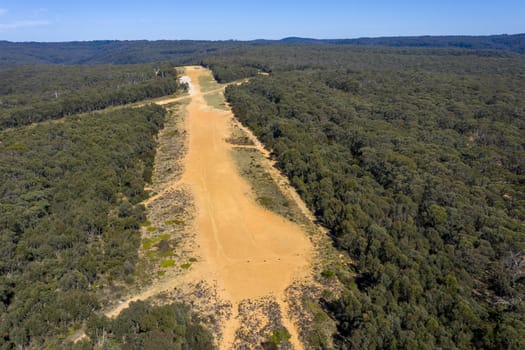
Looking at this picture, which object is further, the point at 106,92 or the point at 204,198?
the point at 106,92

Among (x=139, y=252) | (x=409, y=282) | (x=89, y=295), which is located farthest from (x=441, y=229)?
(x=89, y=295)

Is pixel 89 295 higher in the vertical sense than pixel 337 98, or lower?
lower

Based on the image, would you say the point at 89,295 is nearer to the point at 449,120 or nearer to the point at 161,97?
the point at 449,120

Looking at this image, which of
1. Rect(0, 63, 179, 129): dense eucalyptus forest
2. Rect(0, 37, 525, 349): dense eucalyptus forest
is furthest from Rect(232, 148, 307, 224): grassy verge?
Rect(0, 63, 179, 129): dense eucalyptus forest

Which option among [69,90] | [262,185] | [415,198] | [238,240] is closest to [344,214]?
[415,198]

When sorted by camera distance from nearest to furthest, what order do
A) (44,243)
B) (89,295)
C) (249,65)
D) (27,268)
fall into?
1. (89,295)
2. (27,268)
3. (44,243)
4. (249,65)

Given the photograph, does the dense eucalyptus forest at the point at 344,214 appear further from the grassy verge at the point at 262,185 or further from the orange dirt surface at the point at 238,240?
the orange dirt surface at the point at 238,240
